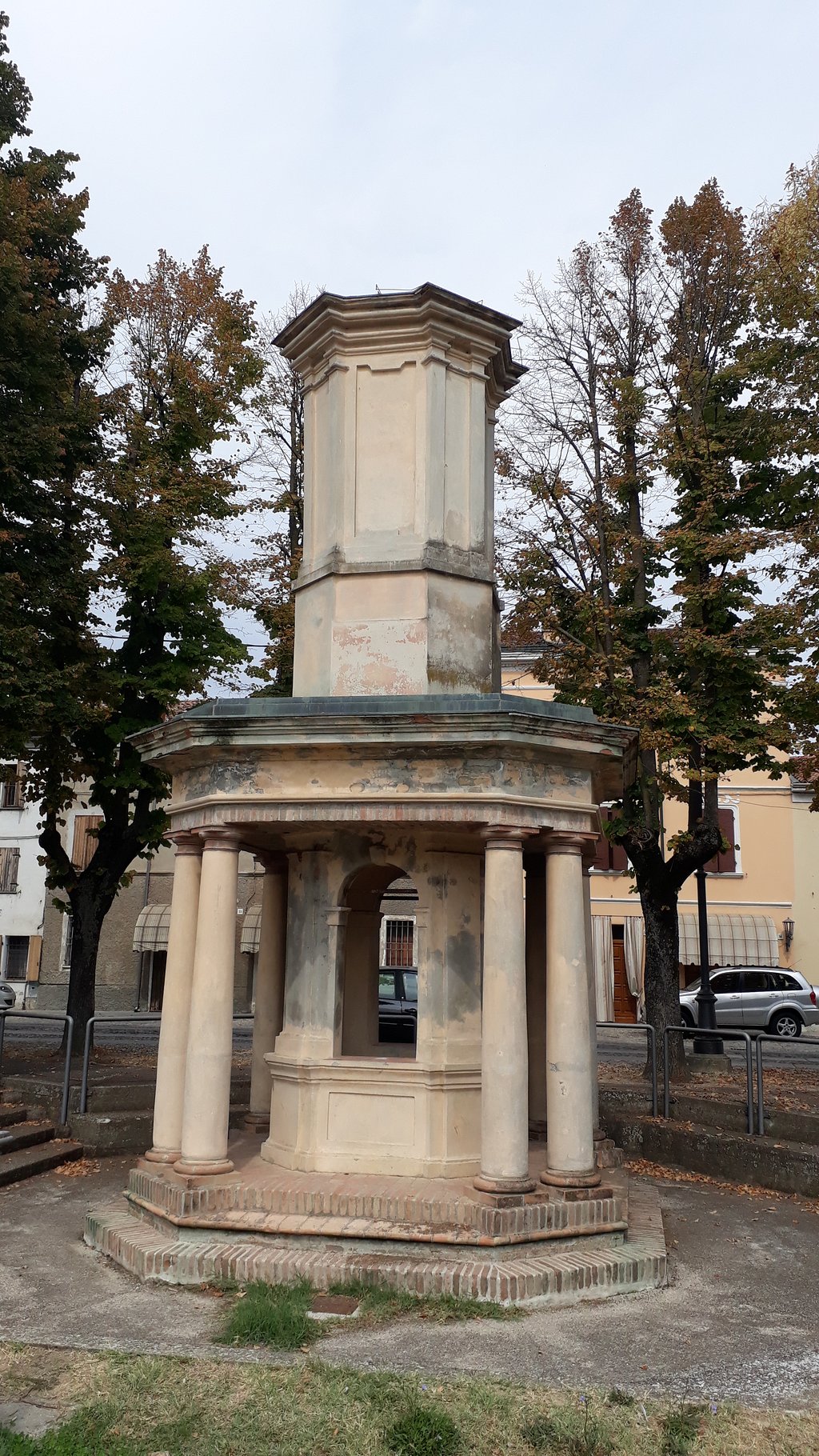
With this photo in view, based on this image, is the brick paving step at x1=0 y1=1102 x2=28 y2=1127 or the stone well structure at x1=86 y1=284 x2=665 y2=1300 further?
the brick paving step at x1=0 y1=1102 x2=28 y2=1127

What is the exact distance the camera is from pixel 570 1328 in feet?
23.6

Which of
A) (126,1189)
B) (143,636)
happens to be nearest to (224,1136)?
(126,1189)

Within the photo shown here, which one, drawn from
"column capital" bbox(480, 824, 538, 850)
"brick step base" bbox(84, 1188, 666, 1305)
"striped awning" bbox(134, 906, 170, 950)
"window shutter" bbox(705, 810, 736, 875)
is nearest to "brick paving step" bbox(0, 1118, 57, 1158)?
"brick step base" bbox(84, 1188, 666, 1305)

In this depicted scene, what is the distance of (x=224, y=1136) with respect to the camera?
351 inches

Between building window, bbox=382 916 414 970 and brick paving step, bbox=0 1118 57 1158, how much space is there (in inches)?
774

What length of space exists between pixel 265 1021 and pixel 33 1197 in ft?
9.12

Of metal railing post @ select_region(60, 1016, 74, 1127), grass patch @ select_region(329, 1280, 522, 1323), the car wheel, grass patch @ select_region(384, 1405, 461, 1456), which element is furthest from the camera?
the car wheel

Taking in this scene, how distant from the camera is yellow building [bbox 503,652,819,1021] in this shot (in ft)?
105

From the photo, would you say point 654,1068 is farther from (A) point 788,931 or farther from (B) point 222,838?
(A) point 788,931

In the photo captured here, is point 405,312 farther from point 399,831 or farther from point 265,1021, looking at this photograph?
point 265,1021

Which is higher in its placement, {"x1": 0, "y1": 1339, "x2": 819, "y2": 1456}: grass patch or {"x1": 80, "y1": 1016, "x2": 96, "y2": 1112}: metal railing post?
{"x1": 80, "y1": 1016, "x2": 96, "y2": 1112}: metal railing post

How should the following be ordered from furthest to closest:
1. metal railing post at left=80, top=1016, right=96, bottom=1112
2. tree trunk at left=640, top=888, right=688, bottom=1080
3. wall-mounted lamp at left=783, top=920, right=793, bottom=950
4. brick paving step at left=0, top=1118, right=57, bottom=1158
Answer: wall-mounted lamp at left=783, top=920, right=793, bottom=950 < tree trunk at left=640, top=888, right=688, bottom=1080 < metal railing post at left=80, top=1016, right=96, bottom=1112 < brick paving step at left=0, top=1118, right=57, bottom=1158

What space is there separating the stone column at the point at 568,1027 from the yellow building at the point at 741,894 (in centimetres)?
2324

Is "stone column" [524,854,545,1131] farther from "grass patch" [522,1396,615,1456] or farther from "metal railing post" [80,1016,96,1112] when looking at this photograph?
"grass patch" [522,1396,615,1456]
